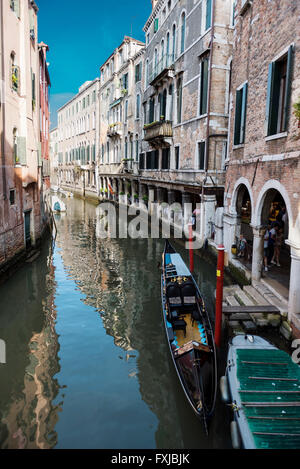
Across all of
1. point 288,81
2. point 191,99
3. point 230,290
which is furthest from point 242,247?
point 191,99

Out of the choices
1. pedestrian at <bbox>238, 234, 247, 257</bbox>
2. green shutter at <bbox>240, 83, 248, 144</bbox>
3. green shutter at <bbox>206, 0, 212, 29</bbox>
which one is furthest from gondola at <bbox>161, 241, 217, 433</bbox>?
green shutter at <bbox>206, 0, 212, 29</bbox>

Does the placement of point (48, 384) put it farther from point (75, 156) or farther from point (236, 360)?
point (75, 156)

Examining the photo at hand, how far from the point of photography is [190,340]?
281 inches

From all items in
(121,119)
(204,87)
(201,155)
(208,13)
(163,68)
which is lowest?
(201,155)

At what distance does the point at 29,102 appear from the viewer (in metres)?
14.4

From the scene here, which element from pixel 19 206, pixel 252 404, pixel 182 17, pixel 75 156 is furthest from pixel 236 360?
pixel 75 156

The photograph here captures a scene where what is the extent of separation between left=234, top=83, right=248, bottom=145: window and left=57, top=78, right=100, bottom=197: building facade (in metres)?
31.5

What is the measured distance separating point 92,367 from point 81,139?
4379cm

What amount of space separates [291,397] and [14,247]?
34.3ft

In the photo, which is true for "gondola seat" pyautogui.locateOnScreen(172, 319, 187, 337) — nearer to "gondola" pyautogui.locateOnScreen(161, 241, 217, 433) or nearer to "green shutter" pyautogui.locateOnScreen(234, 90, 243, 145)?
"gondola" pyautogui.locateOnScreen(161, 241, 217, 433)

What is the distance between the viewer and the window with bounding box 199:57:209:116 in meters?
15.5

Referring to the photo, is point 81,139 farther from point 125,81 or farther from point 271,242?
point 271,242

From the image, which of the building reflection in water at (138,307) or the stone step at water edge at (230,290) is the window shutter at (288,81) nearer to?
the stone step at water edge at (230,290)

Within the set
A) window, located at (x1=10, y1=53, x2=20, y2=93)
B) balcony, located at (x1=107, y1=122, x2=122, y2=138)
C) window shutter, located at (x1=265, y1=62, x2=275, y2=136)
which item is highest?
balcony, located at (x1=107, y1=122, x2=122, y2=138)
